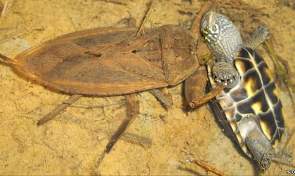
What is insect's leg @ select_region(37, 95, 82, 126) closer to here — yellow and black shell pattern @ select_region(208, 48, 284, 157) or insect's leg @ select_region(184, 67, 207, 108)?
insect's leg @ select_region(184, 67, 207, 108)

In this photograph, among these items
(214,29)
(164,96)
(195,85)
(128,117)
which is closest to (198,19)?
(214,29)

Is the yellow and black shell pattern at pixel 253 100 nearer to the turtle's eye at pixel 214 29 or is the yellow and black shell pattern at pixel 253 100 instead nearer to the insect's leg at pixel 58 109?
the turtle's eye at pixel 214 29

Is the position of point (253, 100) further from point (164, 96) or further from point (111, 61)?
point (111, 61)

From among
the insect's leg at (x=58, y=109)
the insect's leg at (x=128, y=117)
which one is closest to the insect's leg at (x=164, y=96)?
the insect's leg at (x=128, y=117)

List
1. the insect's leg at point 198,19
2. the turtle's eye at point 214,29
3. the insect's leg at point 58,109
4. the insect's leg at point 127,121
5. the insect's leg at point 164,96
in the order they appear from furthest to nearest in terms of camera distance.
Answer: the insect's leg at point 198,19, the turtle's eye at point 214,29, the insect's leg at point 164,96, the insect's leg at point 127,121, the insect's leg at point 58,109

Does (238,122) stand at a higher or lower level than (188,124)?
higher

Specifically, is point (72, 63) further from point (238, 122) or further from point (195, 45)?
point (238, 122)

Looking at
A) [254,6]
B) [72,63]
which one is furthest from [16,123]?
[254,6]
